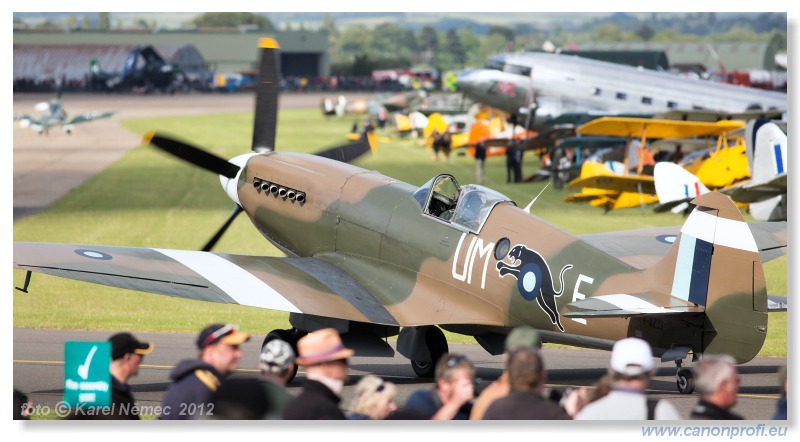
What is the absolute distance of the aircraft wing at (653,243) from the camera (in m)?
12.6

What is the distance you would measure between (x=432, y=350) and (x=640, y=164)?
1825 centimetres

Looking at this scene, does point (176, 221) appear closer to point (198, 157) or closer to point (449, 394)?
point (198, 157)

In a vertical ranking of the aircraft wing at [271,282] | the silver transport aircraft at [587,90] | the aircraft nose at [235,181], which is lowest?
the aircraft wing at [271,282]

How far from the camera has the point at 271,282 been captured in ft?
36.7

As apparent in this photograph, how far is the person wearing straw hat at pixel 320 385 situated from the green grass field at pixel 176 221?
8.21 m

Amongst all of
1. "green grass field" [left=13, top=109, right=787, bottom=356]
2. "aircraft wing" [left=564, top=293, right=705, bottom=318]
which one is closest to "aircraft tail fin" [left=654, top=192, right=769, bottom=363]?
"aircraft wing" [left=564, top=293, right=705, bottom=318]

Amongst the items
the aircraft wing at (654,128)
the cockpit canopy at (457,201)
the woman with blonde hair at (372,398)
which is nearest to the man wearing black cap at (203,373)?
the woman with blonde hair at (372,398)

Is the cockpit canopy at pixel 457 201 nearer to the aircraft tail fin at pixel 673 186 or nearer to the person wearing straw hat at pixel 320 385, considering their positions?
the person wearing straw hat at pixel 320 385

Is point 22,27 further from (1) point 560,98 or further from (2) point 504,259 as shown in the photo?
(1) point 560,98

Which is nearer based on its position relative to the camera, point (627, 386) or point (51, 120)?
point (627, 386)

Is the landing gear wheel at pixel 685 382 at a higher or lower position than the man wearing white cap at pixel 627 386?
lower

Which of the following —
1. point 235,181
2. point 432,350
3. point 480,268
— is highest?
point 235,181

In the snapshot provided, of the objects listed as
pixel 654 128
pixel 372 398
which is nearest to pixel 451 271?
pixel 372 398

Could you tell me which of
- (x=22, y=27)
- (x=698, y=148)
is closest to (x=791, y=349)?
(x=22, y=27)
